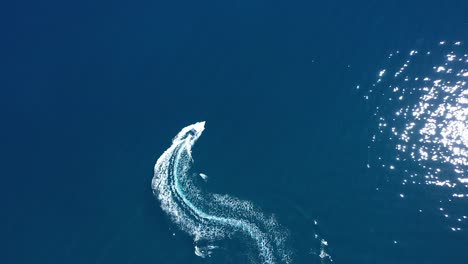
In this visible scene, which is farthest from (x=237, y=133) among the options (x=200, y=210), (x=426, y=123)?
(x=426, y=123)

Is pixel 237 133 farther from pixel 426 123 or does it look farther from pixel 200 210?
pixel 426 123

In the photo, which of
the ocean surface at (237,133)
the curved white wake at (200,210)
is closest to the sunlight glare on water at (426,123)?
the ocean surface at (237,133)

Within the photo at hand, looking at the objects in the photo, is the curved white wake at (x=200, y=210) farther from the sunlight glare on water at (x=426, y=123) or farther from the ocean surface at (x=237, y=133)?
the sunlight glare on water at (x=426, y=123)

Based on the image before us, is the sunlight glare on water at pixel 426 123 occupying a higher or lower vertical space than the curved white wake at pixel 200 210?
higher

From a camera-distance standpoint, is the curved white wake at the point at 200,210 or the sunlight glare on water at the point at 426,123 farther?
the sunlight glare on water at the point at 426,123

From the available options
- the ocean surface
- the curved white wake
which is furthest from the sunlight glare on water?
the curved white wake

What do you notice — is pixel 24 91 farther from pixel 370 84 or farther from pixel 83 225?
pixel 370 84

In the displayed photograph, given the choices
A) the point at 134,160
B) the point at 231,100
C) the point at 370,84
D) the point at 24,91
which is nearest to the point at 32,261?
the point at 134,160

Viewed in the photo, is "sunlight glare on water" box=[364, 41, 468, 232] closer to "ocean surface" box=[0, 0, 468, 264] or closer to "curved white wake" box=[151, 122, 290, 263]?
"ocean surface" box=[0, 0, 468, 264]
